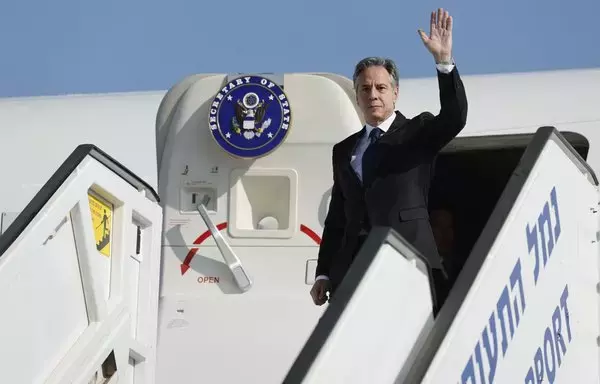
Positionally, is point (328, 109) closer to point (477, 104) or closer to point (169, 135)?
point (169, 135)

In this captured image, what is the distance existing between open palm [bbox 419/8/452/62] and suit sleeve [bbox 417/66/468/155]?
56 millimetres

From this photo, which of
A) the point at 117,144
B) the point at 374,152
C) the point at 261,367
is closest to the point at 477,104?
the point at 261,367

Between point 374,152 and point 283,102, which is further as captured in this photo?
point 283,102

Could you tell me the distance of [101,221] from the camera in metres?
3.82

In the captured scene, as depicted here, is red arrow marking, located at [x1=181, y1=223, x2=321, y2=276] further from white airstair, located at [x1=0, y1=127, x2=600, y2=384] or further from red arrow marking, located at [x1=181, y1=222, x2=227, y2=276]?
white airstair, located at [x1=0, y1=127, x2=600, y2=384]

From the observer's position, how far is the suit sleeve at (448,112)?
340cm

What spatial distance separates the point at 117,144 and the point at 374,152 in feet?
29.5

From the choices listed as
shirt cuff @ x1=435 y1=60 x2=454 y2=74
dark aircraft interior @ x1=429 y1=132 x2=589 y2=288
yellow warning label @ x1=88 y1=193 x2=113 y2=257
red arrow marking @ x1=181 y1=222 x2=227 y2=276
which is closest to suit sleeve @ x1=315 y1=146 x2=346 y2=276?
shirt cuff @ x1=435 y1=60 x2=454 y2=74

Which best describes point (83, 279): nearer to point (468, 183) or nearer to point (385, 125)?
point (385, 125)

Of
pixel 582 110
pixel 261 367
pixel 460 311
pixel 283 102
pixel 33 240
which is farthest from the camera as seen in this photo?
pixel 582 110

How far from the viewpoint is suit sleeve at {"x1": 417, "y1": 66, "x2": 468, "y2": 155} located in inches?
134

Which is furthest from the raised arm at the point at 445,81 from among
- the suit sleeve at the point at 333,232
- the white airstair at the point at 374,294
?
the suit sleeve at the point at 333,232

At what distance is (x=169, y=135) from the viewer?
641cm

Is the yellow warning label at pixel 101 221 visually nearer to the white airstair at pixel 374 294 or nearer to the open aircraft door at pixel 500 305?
the white airstair at pixel 374 294
